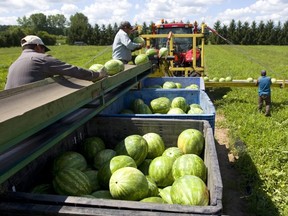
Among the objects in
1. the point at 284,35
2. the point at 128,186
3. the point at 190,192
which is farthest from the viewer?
the point at 284,35

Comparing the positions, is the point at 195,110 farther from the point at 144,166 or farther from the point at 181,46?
the point at 181,46

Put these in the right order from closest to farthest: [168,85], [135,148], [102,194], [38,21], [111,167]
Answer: [102,194]
[111,167]
[135,148]
[168,85]
[38,21]

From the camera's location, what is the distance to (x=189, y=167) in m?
3.05

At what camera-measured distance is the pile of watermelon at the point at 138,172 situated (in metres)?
2.72

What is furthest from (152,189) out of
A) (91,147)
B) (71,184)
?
(91,147)

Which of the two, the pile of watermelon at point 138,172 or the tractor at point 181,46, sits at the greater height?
the tractor at point 181,46

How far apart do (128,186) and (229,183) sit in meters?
2.77

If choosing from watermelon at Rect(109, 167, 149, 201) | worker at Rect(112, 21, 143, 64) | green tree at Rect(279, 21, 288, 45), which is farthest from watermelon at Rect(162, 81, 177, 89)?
green tree at Rect(279, 21, 288, 45)

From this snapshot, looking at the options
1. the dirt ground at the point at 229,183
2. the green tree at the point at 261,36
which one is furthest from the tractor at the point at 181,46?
the green tree at the point at 261,36

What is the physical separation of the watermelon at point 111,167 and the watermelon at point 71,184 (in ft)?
0.71

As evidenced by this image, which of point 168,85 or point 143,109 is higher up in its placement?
point 168,85

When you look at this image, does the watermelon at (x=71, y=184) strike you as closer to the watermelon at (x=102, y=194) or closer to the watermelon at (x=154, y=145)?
the watermelon at (x=102, y=194)

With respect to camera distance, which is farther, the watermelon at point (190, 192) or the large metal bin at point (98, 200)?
the watermelon at point (190, 192)

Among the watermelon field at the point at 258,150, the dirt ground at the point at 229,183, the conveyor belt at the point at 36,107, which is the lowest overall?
the dirt ground at the point at 229,183
